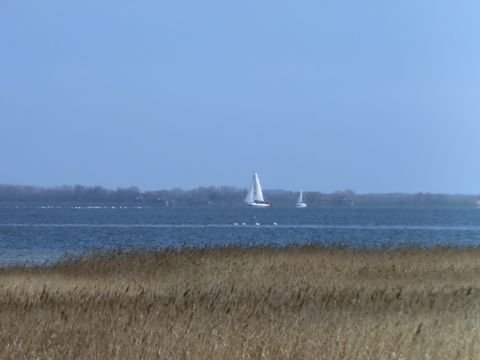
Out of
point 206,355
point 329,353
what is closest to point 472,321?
point 329,353

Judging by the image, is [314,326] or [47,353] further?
[314,326]

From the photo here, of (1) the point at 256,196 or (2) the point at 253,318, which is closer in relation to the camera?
(2) the point at 253,318

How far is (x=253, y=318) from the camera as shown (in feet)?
36.8

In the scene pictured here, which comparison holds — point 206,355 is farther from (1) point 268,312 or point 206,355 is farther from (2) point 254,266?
(2) point 254,266

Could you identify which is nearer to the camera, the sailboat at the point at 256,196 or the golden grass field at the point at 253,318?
the golden grass field at the point at 253,318

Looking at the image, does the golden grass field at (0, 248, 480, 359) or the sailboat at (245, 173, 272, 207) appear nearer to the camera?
the golden grass field at (0, 248, 480, 359)

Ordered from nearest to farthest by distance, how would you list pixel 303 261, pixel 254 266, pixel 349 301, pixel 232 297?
pixel 349 301
pixel 232 297
pixel 254 266
pixel 303 261

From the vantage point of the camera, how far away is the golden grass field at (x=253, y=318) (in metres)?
8.95

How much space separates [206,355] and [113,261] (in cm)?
1540

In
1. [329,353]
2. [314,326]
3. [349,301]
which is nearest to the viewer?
[329,353]

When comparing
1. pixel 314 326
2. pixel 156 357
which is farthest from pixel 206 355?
pixel 314 326

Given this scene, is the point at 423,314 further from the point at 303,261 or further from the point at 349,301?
the point at 303,261

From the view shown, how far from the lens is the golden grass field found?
29.4ft

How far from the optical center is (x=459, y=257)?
24828mm
